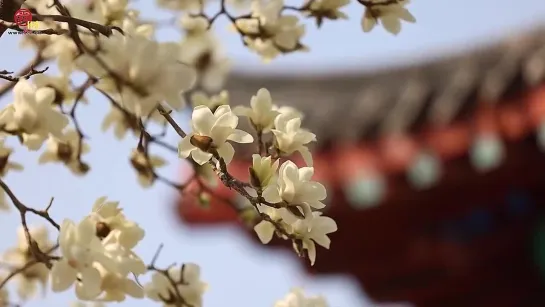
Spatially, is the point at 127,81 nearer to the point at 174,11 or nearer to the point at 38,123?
the point at 38,123

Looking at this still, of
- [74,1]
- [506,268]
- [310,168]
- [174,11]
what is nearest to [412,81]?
[506,268]

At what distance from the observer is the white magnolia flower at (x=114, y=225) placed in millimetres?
504

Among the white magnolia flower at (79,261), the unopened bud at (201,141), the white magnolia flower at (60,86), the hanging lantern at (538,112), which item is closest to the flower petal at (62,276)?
the white magnolia flower at (79,261)

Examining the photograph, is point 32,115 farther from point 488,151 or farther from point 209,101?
point 488,151

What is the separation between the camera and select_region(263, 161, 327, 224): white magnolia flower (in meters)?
0.46

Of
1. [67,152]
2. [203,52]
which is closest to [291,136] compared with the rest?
[67,152]

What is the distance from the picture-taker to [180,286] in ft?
1.94

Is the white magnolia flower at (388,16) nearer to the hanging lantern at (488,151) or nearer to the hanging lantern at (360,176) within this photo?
the hanging lantern at (488,151)

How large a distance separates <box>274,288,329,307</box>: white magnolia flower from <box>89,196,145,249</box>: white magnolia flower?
0.46 ft

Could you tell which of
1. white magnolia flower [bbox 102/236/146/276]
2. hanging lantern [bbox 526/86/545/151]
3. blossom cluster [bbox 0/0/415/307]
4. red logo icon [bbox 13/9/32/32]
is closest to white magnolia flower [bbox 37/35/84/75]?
blossom cluster [bbox 0/0/415/307]

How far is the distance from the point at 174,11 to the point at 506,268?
1.70 m

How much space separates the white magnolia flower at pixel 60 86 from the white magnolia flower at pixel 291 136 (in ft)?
0.69

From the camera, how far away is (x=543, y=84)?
1.72 m

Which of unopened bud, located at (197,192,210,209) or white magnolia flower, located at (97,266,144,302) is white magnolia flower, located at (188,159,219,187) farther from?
white magnolia flower, located at (97,266,144,302)
